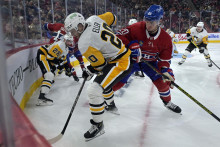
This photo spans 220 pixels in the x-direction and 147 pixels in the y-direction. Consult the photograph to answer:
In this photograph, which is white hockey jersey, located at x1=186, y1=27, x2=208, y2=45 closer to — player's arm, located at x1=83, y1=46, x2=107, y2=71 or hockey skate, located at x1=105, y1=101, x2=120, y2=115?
hockey skate, located at x1=105, y1=101, x2=120, y2=115

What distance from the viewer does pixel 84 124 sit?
228cm

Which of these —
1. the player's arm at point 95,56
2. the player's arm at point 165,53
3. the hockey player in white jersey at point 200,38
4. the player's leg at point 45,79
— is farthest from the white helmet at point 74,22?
the hockey player in white jersey at point 200,38

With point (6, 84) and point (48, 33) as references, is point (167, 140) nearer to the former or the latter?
point (6, 84)

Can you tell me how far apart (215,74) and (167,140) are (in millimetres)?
3427

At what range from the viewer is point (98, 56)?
6.02 ft

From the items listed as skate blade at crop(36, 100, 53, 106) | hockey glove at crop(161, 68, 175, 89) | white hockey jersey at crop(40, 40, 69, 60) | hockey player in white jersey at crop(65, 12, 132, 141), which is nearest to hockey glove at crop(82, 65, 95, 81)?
hockey player in white jersey at crop(65, 12, 132, 141)

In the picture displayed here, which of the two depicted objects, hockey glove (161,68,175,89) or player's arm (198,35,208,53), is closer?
hockey glove (161,68,175,89)

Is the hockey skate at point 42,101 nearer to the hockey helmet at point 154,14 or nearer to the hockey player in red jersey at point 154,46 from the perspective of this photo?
the hockey player in red jersey at point 154,46

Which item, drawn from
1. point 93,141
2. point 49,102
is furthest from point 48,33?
point 93,141

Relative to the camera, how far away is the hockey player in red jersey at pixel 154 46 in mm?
2305

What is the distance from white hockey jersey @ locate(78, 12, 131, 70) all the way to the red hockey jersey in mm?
485

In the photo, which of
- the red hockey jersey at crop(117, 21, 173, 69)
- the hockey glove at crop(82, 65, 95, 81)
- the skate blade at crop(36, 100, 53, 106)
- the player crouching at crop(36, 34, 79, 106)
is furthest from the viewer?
the player crouching at crop(36, 34, 79, 106)

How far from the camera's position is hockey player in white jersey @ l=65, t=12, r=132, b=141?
1.84 meters

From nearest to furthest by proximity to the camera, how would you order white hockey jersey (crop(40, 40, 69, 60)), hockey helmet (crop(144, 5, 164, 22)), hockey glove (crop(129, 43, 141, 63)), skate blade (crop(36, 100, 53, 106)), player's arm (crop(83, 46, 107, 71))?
player's arm (crop(83, 46, 107, 71)), hockey helmet (crop(144, 5, 164, 22)), hockey glove (crop(129, 43, 141, 63)), skate blade (crop(36, 100, 53, 106)), white hockey jersey (crop(40, 40, 69, 60))
